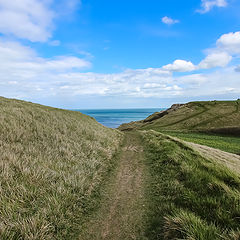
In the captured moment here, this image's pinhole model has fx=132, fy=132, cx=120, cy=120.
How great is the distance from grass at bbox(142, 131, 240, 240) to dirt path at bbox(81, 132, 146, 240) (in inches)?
17.0

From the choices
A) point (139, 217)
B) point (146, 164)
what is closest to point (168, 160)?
point (146, 164)

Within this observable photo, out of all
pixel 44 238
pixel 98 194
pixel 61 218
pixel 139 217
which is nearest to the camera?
pixel 44 238

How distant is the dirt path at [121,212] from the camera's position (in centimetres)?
398

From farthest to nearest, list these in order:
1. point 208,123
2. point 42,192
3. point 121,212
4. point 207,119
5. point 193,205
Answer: point 207,119, point 208,123, point 42,192, point 121,212, point 193,205

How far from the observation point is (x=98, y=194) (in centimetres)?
591

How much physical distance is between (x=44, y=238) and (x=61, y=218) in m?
0.66

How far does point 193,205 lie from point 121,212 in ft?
8.35

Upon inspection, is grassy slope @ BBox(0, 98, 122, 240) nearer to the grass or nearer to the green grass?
the grass

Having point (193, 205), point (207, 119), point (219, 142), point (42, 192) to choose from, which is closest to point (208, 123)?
point (207, 119)

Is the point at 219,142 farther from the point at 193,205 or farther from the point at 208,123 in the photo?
the point at 193,205

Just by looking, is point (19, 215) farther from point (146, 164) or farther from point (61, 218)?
point (146, 164)

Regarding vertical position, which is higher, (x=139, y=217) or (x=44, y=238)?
(x=44, y=238)

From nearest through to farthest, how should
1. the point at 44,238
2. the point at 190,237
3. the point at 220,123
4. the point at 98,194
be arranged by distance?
the point at 190,237
the point at 44,238
the point at 98,194
the point at 220,123

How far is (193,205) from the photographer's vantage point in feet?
14.9
